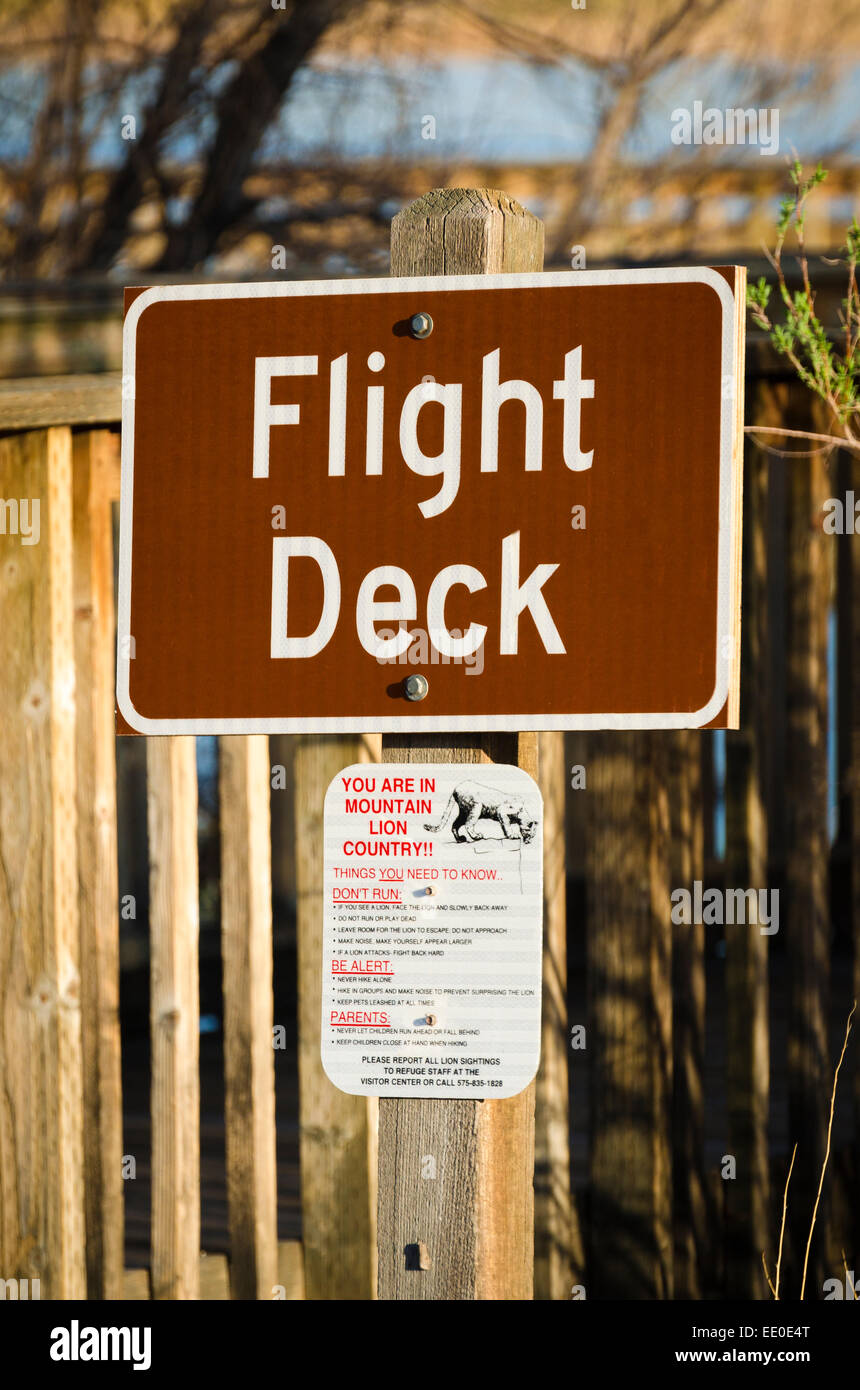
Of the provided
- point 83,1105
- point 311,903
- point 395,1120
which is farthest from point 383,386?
point 83,1105

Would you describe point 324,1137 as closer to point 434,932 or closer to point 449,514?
point 434,932

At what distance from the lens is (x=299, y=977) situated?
10.4ft

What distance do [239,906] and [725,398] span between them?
70.8 inches

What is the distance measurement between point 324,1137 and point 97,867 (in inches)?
29.6

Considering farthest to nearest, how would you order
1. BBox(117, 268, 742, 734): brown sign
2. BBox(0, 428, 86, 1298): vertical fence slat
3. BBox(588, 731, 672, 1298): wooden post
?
BBox(588, 731, 672, 1298): wooden post < BBox(0, 428, 86, 1298): vertical fence slat < BBox(117, 268, 742, 734): brown sign

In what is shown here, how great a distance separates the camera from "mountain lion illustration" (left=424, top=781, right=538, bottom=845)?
6.00 ft

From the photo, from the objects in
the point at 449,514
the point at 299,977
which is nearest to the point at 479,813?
the point at 449,514

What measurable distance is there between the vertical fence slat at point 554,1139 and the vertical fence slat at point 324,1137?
41 cm

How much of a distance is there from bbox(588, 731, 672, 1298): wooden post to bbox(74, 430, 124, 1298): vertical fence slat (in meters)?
1.04

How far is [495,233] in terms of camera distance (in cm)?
193

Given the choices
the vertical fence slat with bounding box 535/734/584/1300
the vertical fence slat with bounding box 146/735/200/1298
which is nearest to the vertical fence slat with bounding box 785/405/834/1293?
the vertical fence slat with bounding box 535/734/584/1300

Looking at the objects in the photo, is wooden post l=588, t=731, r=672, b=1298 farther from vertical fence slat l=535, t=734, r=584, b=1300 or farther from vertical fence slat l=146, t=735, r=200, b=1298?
vertical fence slat l=146, t=735, r=200, b=1298

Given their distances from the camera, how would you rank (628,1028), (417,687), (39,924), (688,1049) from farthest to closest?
(688,1049), (628,1028), (39,924), (417,687)

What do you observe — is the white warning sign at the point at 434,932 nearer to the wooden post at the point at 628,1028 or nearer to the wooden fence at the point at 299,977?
the wooden fence at the point at 299,977
